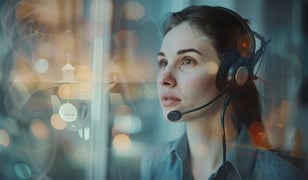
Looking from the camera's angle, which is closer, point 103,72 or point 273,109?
point 273,109

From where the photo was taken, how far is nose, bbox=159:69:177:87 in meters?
1.73

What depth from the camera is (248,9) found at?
5.51ft

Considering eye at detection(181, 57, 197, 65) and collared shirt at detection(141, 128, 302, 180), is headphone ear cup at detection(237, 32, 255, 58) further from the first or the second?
collared shirt at detection(141, 128, 302, 180)

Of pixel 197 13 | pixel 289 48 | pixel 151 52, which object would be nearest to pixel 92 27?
pixel 151 52

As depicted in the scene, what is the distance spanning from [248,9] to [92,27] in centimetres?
63

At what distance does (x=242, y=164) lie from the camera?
1702 mm

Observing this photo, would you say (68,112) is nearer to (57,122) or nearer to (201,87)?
(57,122)

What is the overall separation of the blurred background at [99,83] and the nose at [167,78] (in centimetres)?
4

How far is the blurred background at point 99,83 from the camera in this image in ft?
5.42

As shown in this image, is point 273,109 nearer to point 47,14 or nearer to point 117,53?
point 117,53

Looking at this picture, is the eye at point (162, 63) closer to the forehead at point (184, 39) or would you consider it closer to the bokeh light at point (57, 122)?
the forehead at point (184, 39)

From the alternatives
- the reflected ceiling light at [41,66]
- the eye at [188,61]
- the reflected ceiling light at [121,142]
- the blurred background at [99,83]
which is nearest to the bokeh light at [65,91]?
the blurred background at [99,83]

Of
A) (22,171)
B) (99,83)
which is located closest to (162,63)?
(99,83)

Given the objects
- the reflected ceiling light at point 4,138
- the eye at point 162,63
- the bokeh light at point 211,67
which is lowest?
the reflected ceiling light at point 4,138
